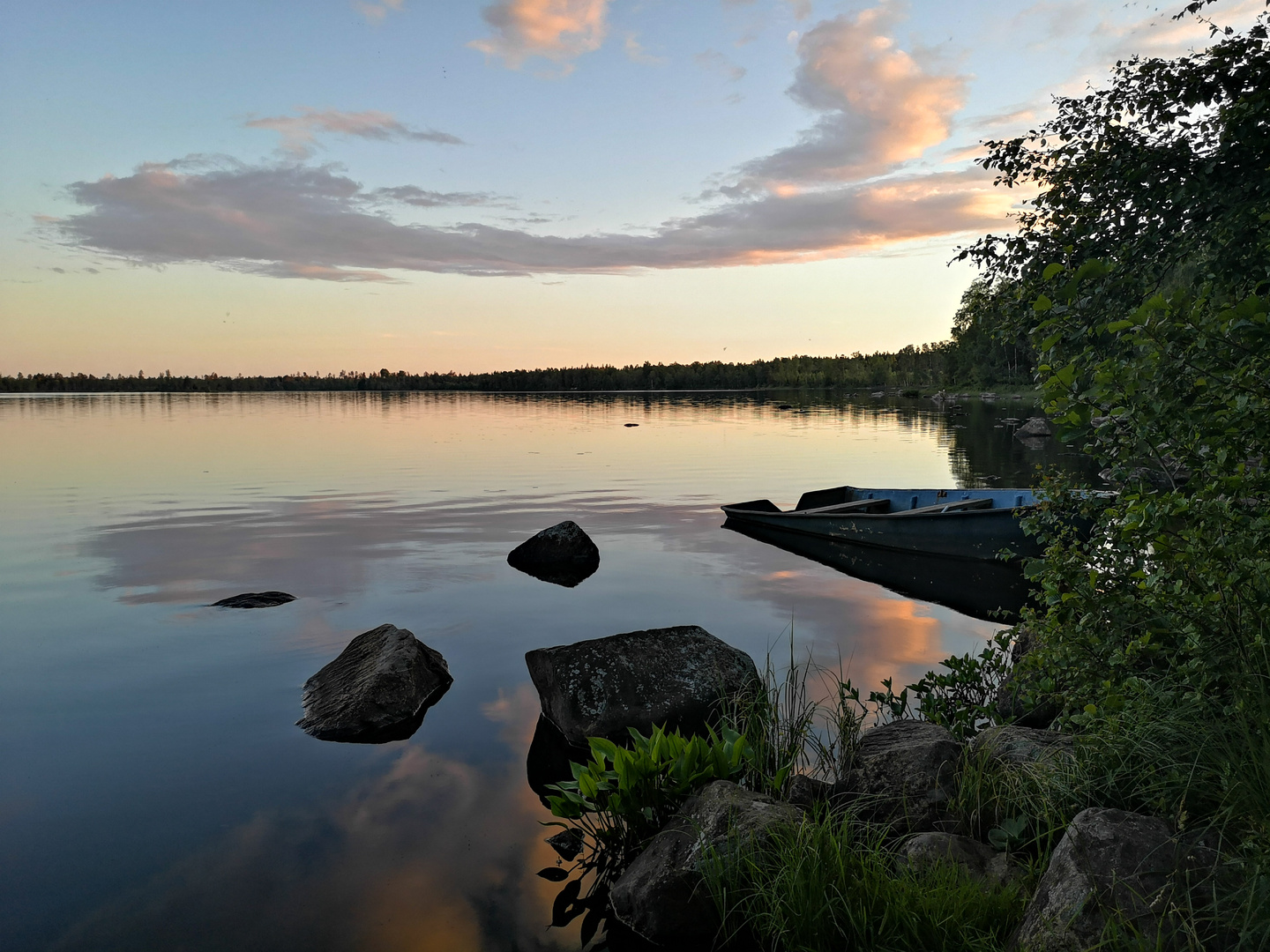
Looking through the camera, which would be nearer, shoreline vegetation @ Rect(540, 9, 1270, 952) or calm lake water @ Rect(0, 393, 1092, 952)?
shoreline vegetation @ Rect(540, 9, 1270, 952)

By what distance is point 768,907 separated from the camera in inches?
Result: 205

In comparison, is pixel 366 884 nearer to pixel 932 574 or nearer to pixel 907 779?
pixel 907 779

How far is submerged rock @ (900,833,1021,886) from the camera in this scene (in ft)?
16.9

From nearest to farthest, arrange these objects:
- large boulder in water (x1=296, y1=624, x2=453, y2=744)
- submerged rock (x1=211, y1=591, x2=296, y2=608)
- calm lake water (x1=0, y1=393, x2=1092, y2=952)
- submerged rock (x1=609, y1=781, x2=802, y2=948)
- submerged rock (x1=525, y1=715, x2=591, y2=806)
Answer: submerged rock (x1=609, y1=781, x2=802, y2=948) → calm lake water (x1=0, y1=393, x2=1092, y2=952) → submerged rock (x1=525, y1=715, x2=591, y2=806) → large boulder in water (x1=296, y1=624, x2=453, y2=744) → submerged rock (x1=211, y1=591, x2=296, y2=608)

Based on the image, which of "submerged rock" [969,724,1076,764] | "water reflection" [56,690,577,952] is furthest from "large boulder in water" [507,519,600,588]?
"submerged rock" [969,724,1076,764]

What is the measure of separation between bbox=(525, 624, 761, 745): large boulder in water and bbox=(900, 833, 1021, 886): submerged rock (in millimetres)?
3490

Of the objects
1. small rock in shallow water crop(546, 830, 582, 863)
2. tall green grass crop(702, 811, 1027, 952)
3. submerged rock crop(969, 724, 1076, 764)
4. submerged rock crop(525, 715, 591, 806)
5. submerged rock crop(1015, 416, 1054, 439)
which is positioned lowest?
submerged rock crop(525, 715, 591, 806)

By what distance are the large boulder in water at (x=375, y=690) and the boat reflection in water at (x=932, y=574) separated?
434 inches

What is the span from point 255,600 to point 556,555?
6.73m

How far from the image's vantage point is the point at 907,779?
6.49m

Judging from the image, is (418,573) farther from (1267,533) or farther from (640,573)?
(1267,533)

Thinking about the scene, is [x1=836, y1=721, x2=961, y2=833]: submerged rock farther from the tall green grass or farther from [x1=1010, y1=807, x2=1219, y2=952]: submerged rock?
[x1=1010, y1=807, x2=1219, y2=952]: submerged rock

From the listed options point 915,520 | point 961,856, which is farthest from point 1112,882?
point 915,520

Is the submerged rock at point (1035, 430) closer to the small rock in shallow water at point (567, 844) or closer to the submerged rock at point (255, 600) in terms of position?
the submerged rock at point (255, 600)
